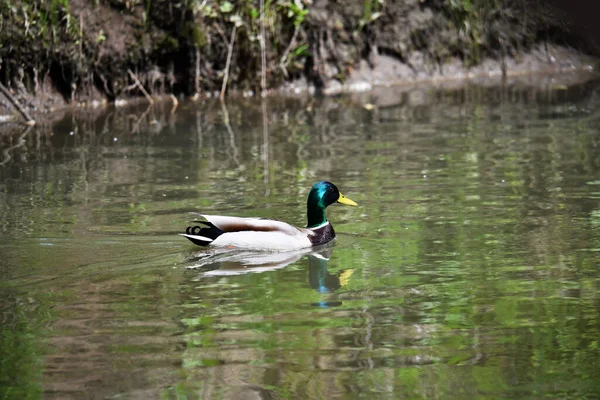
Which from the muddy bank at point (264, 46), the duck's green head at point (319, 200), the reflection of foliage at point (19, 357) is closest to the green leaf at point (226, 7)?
the muddy bank at point (264, 46)

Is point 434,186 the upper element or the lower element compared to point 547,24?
lower

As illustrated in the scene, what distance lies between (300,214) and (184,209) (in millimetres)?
1039

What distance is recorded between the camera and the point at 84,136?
1566cm

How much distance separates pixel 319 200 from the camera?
31.7 feet

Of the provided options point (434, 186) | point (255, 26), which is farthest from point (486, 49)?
point (434, 186)

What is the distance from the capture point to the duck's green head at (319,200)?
956 cm

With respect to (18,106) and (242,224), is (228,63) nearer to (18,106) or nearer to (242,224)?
(18,106)

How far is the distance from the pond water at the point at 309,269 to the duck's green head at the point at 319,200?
0.23 metres

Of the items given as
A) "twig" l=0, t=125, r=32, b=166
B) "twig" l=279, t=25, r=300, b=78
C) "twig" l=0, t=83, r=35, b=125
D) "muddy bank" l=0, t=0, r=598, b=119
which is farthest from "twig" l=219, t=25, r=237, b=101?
"twig" l=0, t=125, r=32, b=166

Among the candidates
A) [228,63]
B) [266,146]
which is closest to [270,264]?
[266,146]

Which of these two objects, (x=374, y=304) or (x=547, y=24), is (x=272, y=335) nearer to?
(x=374, y=304)

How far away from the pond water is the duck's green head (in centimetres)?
23

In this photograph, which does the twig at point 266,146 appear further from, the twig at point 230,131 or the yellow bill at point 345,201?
the yellow bill at point 345,201

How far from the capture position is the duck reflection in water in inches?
320
